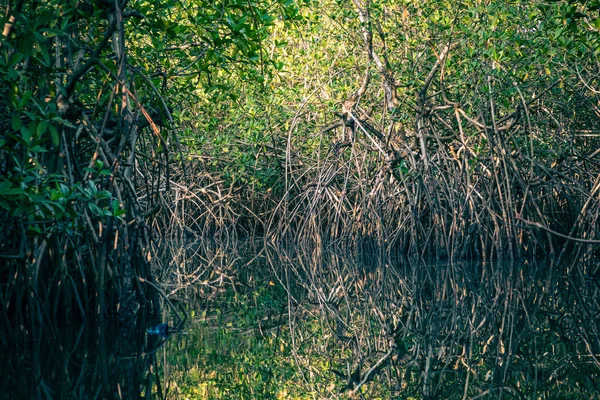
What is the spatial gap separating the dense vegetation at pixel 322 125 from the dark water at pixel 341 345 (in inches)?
21.4

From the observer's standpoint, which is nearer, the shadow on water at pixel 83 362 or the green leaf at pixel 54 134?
the shadow on water at pixel 83 362

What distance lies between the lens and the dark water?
3.58 metres

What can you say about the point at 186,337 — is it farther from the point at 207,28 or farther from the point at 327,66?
the point at 327,66

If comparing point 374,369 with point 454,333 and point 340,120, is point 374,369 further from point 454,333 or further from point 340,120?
point 340,120

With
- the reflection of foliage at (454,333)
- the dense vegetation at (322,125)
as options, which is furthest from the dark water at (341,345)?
the dense vegetation at (322,125)

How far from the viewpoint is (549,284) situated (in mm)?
7023

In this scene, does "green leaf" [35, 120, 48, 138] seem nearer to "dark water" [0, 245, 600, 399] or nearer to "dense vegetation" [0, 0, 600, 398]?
"dense vegetation" [0, 0, 600, 398]

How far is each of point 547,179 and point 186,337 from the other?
6.17 m

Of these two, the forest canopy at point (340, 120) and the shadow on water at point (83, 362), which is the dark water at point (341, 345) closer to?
the shadow on water at point (83, 362)

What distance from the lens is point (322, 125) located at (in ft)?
38.1

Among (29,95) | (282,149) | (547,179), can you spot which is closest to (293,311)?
(29,95)

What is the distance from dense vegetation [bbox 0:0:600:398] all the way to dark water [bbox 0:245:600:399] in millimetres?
543

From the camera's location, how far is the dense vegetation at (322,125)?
15.6ft

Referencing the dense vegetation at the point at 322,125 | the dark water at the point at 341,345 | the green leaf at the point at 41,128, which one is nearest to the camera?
the dark water at the point at 341,345
